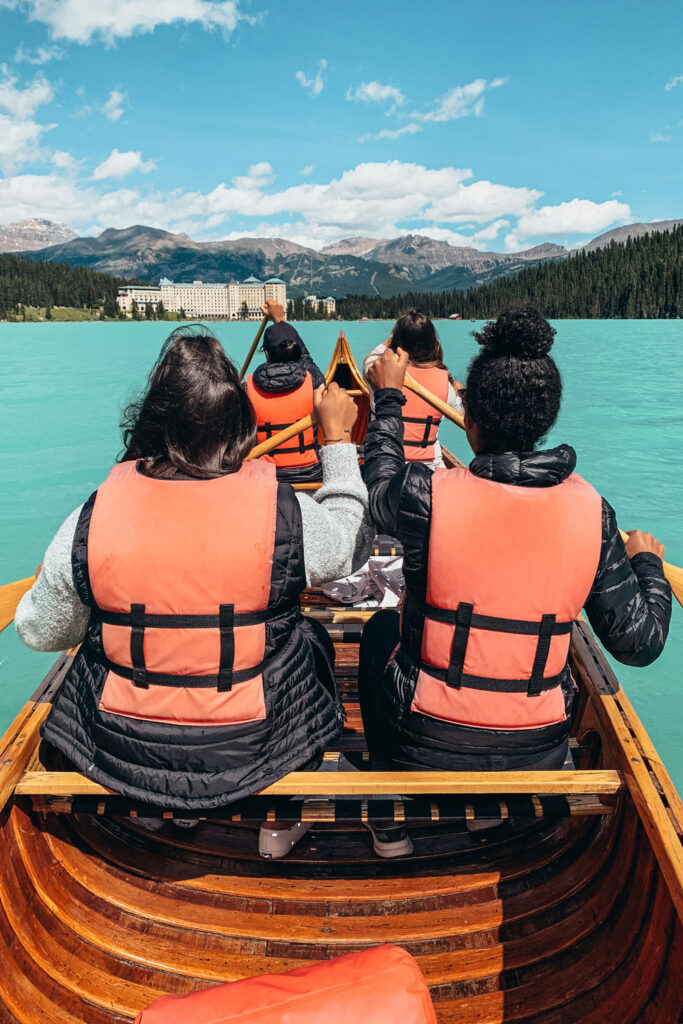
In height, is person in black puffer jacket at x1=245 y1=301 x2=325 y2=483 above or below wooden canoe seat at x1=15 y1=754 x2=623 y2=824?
above

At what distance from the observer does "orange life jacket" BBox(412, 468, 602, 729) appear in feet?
6.37

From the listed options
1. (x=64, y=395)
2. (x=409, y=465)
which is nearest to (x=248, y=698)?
(x=409, y=465)

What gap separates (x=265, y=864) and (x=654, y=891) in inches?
57.0

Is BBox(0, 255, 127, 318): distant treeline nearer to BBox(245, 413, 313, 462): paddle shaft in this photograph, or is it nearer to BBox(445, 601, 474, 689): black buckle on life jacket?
BBox(245, 413, 313, 462): paddle shaft

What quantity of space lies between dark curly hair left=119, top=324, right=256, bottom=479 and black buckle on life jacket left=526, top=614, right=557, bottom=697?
1.08 meters

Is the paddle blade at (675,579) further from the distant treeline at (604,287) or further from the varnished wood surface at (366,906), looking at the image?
the distant treeline at (604,287)

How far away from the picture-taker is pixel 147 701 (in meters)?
1.97

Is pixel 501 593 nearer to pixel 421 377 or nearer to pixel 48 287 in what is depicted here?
pixel 421 377

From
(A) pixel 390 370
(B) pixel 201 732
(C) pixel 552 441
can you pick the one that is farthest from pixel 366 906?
(C) pixel 552 441

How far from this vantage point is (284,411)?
19.0 ft

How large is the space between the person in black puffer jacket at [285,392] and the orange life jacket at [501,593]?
3696 millimetres

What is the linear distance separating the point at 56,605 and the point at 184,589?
441 mm

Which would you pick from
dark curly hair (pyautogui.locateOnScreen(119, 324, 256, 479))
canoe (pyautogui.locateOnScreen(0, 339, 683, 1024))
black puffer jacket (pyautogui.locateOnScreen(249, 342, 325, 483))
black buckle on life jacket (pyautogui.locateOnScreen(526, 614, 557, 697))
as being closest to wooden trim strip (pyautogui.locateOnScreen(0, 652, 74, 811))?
canoe (pyautogui.locateOnScreen(0, 339, 683, 1024))

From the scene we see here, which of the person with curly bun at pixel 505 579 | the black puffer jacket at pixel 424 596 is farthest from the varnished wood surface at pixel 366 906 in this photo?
the person with curly bun at pixel 505 579
